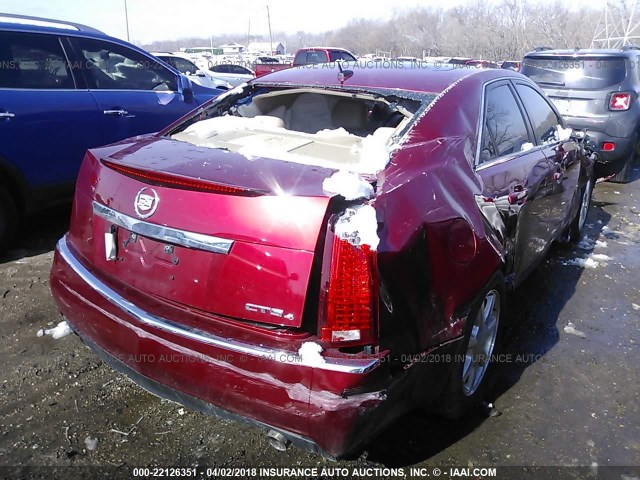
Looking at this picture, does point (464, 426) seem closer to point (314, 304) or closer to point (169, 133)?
point (314, 304)

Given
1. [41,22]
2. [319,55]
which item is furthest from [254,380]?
[319,55]

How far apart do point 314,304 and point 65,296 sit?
1266mm

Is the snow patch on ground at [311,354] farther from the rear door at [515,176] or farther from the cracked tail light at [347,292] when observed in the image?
the rear door at [515,176]

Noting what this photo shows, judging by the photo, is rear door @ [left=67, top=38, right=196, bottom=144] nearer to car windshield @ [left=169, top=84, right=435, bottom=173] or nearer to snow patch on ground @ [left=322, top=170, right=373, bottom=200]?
→ car windshield @ [left=169, top=84, right=435, bottom=173]

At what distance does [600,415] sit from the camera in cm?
267

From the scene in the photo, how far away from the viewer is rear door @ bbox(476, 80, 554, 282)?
2.73 m

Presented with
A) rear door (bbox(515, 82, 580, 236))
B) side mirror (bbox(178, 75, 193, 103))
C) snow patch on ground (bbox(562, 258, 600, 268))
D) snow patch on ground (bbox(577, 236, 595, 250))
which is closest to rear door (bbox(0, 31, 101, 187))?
side mirror (bbox(178, 75, 193, 103))

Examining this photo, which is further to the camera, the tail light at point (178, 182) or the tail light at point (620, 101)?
the tail light at point (620, 101)

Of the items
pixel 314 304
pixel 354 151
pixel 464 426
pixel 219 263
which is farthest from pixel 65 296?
pixel 464 426

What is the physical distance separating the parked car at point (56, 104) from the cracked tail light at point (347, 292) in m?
3.28

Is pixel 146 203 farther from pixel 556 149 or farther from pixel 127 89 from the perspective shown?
pixel 127 89

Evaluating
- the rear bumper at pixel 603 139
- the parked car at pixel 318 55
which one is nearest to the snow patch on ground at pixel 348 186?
the rear bumper at pixel 603 139

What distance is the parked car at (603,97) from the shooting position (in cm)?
686

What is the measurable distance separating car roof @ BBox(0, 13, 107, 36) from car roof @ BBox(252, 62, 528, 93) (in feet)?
7.64
